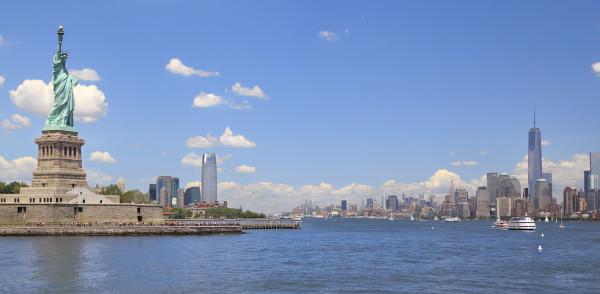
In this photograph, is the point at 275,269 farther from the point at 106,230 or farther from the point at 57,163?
the point at 57,163

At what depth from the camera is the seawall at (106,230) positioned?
106m

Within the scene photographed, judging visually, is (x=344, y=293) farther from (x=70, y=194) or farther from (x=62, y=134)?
(x=62, y=134)

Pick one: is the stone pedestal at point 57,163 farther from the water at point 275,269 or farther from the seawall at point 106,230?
the water at point 275,269

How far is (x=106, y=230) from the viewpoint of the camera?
111 metres

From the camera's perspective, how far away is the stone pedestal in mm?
125856

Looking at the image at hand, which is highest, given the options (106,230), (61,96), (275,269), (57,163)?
(61,96)

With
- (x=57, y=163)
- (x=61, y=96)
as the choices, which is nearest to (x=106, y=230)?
(x=57, y=163)

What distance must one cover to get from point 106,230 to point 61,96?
123 ft

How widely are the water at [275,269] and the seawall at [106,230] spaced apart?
25.0ft

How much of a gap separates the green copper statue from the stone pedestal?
2.62 meters

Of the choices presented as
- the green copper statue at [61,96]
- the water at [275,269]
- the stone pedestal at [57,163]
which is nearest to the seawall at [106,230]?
the water at [275,269]

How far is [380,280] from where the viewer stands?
60188mm

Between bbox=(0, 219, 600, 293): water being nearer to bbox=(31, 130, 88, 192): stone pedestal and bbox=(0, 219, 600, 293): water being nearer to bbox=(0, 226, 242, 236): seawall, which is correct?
bbox=(0, 226, 242, 236): seawall

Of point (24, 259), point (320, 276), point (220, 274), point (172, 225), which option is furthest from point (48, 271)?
point (172, 225)
